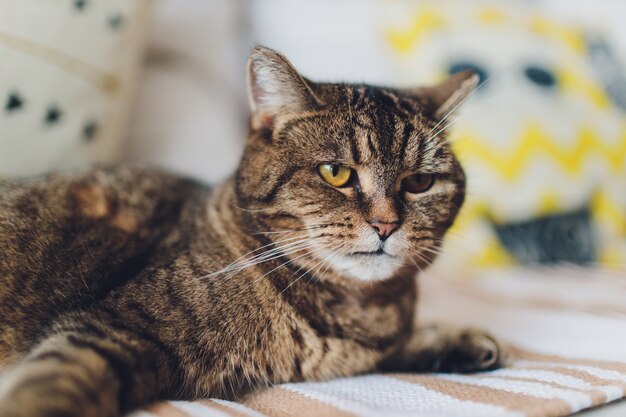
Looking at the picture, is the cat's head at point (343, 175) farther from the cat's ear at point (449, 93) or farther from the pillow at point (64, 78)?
the pillow at point (64, 78)

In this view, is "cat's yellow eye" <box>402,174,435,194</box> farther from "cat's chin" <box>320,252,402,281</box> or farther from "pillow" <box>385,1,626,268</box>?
Result: "pillow" <box>385,1,626,268</box>

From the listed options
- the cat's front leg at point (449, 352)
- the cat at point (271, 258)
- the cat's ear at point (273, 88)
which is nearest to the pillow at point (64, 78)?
the cat at point (271, 258)

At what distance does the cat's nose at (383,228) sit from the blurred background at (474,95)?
60 cm

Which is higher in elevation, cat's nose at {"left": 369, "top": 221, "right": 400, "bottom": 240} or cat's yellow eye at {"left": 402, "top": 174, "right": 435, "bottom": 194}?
cat's yellow eye at {"left": 402, "top": 174, "right": 435, "bottom": 194}

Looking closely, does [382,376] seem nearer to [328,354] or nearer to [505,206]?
[328,354]

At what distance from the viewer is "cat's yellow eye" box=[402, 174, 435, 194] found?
0.85 meters

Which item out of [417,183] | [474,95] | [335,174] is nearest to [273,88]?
[335,174]

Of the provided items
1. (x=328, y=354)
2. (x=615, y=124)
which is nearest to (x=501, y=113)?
(x=615, y=124)

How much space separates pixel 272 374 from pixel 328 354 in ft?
0.31

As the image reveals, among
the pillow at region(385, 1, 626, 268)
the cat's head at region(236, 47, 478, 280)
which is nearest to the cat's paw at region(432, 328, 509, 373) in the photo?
the cat's head at region(236, 47, 478, 280)

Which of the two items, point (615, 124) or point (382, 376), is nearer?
point (382, 376)

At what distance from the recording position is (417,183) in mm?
860

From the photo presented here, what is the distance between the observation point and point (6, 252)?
82 centimetres

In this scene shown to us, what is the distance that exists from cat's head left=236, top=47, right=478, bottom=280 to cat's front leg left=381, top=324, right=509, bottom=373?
0.15m
